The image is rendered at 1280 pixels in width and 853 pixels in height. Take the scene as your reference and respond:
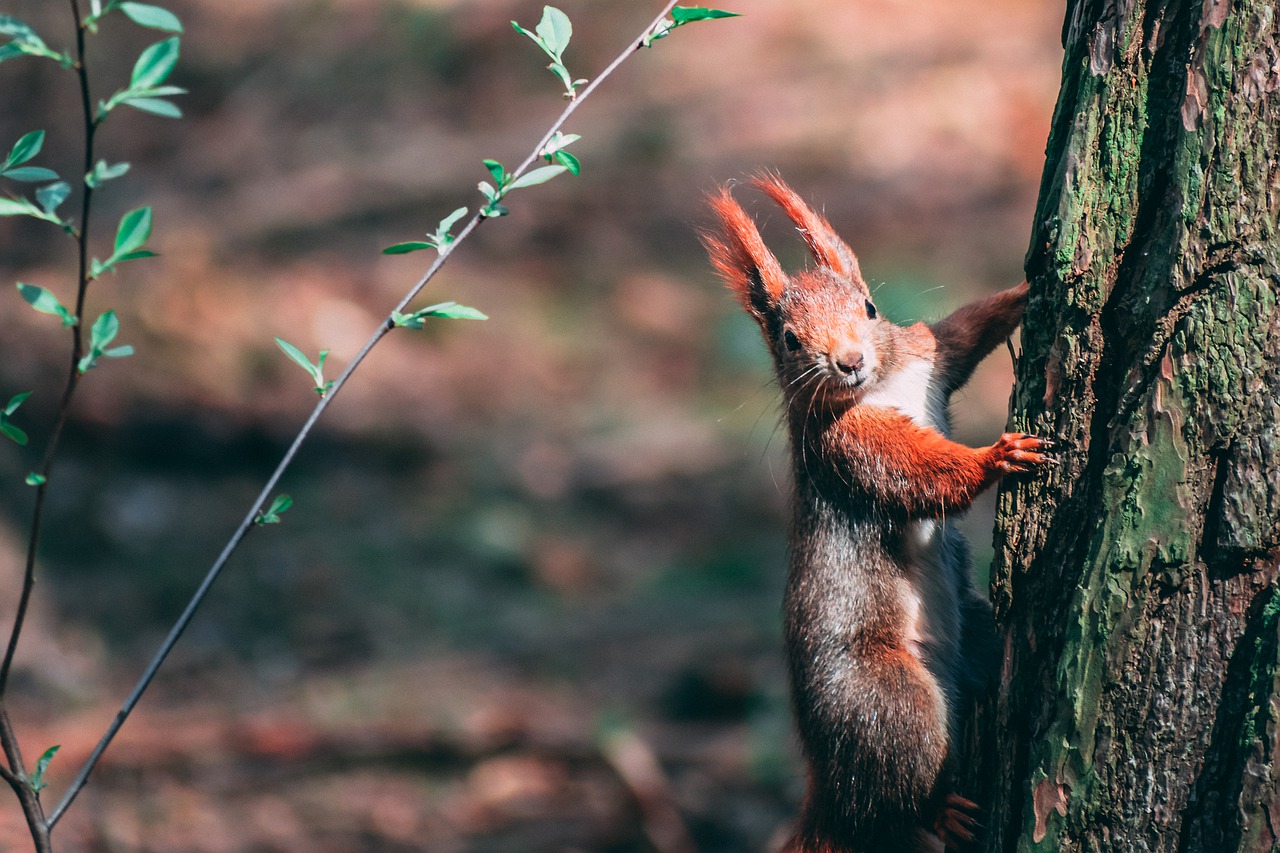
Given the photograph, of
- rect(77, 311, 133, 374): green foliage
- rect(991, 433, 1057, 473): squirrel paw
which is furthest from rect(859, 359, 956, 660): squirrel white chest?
rect(77, 311, 133, 374): green foliage

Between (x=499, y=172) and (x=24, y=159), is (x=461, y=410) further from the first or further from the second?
(x=24, y=159)

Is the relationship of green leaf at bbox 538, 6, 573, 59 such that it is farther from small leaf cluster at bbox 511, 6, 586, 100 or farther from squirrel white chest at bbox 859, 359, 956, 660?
squirrel white chest at bbox 859, 359, 956, 660

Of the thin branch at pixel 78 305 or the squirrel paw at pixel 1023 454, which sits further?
A: the squirrel paw at pixel 1023 454

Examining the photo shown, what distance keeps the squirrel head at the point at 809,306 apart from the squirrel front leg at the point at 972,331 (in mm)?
114

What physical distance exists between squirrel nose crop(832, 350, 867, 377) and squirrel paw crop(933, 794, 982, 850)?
2.65 ft

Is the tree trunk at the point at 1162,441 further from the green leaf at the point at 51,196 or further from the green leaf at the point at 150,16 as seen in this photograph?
the green leaf at the point at 51,196

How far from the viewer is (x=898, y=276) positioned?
6.20m

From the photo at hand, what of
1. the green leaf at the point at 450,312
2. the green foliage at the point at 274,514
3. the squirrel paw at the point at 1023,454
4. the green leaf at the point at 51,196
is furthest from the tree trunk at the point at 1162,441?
the green leaf at the point at 51,196

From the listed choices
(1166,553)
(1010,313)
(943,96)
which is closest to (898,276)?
(943,96)

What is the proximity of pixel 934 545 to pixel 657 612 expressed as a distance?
9.03 feet

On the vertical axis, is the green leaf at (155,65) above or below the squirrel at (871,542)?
above

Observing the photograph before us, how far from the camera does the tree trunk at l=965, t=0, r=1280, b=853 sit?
4.94 feet

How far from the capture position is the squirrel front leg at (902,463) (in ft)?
6.37

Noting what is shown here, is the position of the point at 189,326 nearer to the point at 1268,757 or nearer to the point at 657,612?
the point at 657,612
